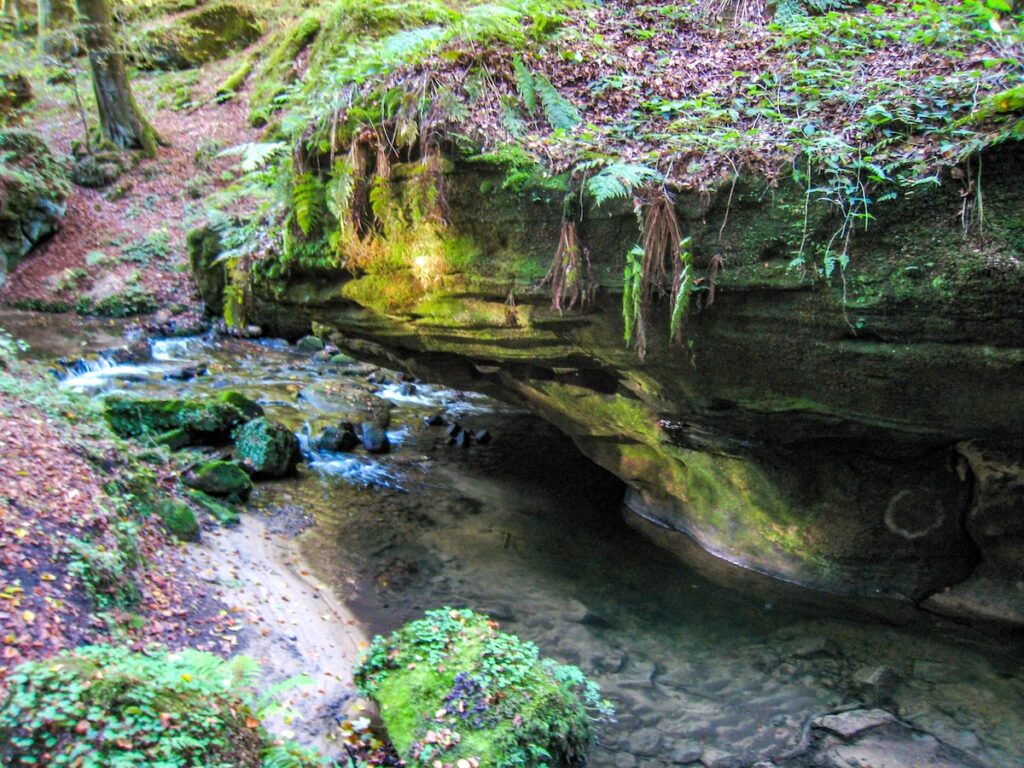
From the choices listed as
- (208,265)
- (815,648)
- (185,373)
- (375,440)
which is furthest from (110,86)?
(815,648)

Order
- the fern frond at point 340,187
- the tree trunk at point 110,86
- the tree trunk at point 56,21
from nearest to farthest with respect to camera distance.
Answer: the fern frond at point 340,187 → the tree trunk at point 110,86 → the tree trunk at point 56,21

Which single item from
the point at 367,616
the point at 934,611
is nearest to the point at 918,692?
the point at 934,611

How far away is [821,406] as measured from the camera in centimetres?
649

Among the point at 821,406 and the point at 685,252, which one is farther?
the point at 821,406

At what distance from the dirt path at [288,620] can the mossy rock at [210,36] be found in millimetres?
25842

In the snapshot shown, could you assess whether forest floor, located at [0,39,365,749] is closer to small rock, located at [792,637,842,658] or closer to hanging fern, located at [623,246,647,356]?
hanging fern, located at [623,246,647,356]

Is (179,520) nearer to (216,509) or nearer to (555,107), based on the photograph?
(216,509)

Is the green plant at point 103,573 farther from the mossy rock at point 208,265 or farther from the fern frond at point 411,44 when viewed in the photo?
the mossy rock at point 208,265

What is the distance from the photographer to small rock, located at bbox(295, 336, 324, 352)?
53.4 ft

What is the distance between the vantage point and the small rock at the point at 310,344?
16267mm

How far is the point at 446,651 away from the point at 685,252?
12.0 ft

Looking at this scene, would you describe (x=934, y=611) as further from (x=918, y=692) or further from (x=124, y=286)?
(x=124, y=286)

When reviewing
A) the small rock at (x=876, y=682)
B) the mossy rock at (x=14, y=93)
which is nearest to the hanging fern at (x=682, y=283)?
the small rock at (x=876, y=682)

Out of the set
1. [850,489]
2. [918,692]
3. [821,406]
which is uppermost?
[821,406]
